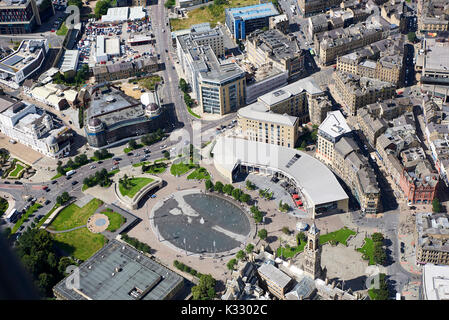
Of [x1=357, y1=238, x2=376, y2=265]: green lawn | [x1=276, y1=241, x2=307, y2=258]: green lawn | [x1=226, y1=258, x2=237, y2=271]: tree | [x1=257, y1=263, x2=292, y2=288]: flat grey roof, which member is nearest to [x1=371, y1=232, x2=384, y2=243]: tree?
[x1=357, y1=238, x2=376, y2=265]: green lawn

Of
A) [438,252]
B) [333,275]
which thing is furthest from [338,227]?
[438,252]

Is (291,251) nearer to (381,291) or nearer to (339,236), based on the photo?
(339,236)

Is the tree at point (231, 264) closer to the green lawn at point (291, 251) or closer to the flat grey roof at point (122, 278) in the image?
the green lawn at point (291, 251)

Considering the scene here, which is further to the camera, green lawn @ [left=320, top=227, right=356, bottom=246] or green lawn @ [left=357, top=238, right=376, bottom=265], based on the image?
green lawn @ [left=320, top=227, right=356, bottom=246]

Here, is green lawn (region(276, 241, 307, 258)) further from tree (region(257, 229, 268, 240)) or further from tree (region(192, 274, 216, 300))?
tree (region(192, 274, 216, 300))

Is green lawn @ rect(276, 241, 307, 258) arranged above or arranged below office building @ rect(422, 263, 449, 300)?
below

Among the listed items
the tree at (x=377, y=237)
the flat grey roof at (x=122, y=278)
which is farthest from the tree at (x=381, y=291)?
the flat grey roof at (x=122, y=278)

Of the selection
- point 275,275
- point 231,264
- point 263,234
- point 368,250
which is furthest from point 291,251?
point 368,250

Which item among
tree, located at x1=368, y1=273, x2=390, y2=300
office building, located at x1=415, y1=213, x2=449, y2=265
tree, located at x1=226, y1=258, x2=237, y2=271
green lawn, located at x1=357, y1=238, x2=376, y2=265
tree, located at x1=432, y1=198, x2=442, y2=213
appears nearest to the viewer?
tree, located at x1=368, y1=273, x2=390, y2=300
